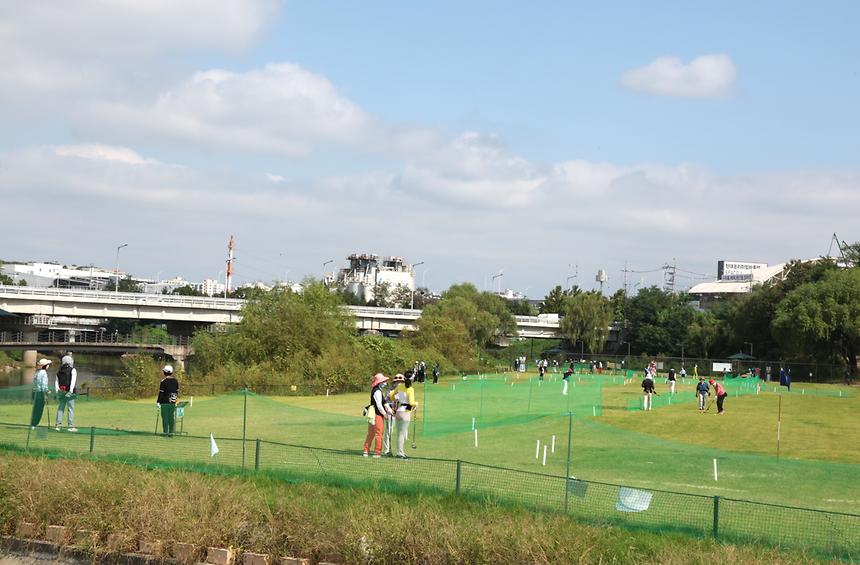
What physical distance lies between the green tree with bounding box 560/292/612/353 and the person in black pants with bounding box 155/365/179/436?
104390 mm

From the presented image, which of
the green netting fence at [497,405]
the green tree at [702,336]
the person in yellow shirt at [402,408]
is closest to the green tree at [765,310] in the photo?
the green tree at [702,336]

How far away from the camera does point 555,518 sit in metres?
13.6

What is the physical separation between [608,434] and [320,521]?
17740 millimetres

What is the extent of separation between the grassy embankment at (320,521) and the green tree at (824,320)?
7557cm

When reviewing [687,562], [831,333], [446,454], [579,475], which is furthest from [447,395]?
[831,333]

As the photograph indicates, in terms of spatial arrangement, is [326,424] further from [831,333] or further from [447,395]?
[831,333]

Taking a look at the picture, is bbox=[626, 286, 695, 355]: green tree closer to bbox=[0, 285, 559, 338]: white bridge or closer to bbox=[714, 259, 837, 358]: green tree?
bbox=[714, 259, 837, 358]: green tree

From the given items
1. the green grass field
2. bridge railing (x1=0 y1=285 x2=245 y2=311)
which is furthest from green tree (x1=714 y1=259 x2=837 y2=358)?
the green grass field

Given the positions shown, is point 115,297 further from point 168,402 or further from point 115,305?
point 168,402

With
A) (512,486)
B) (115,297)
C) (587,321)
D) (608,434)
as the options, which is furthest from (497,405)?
(587,321)

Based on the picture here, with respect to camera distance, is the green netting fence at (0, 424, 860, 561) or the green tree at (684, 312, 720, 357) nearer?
the green netting fence at (0, 424, 860, 561)

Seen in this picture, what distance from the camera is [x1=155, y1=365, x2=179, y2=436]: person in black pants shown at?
23.2 m

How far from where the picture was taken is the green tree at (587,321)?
4951 inches

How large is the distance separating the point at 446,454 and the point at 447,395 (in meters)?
24.0
